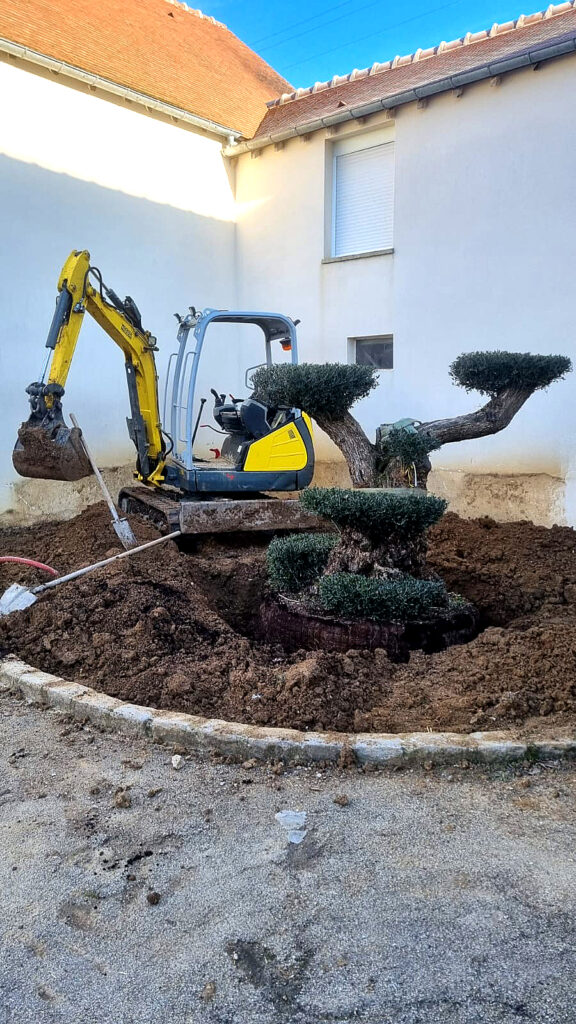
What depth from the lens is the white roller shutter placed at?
9.38 m

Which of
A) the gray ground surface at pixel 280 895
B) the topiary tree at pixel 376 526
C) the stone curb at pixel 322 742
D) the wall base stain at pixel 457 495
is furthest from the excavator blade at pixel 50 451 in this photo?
the gray ground surface at pixel 280 895

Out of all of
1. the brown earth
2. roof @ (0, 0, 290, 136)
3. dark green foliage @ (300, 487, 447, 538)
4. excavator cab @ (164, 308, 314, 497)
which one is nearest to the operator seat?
excavator cab @ (164, 308, 314, 497)

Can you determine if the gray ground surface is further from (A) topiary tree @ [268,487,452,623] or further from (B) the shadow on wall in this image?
(B) the shadow on wall

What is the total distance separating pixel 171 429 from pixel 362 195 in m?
4.56

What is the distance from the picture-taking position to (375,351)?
9695 mm

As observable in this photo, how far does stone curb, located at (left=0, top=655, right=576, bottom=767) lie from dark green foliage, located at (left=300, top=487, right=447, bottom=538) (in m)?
1.53

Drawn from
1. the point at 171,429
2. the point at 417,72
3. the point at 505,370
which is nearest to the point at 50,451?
the point at 171,429

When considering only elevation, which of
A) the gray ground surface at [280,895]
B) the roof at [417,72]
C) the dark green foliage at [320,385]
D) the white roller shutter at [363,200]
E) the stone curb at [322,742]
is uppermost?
the roof at [417,72]

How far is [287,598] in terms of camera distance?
499cm

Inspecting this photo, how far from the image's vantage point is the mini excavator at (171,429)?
671cm

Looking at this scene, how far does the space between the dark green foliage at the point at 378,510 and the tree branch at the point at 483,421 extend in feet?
2.99

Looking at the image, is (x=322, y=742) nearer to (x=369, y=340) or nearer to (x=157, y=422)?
(x=157, y=422)

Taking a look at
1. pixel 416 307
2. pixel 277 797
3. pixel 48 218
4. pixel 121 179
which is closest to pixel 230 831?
pixel 277 797

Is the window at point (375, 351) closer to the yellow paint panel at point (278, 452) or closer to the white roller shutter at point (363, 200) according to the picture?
the white roller shutter at point (363, 200)
